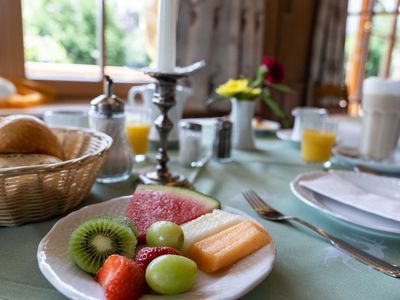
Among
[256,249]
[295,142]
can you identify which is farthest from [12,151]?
[295,142]

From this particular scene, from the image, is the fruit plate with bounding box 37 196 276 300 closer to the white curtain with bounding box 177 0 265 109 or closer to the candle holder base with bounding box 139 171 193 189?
the candle holder base with bounding box 139 171 193 189

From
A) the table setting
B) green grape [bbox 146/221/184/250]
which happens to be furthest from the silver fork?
green grape [bbox 146/221/184/250]

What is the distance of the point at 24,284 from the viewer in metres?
0.44

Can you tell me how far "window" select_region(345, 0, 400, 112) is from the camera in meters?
3.21

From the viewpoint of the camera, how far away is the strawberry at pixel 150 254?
0.43 meters

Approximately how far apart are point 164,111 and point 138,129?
243 millimetres

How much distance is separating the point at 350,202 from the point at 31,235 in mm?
551

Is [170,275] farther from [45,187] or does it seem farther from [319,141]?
[319,141]

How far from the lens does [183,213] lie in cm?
58

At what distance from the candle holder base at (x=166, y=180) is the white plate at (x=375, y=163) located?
49 centimetres

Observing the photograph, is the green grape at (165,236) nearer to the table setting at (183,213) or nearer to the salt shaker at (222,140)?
the table setting at (183,213)

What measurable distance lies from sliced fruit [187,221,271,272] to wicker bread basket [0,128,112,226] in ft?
0.80

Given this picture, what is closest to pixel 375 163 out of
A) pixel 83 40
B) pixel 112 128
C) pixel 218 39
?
pixel 112 128

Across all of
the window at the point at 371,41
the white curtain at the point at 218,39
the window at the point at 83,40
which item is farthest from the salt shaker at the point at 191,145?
the window at the point at 371,41
